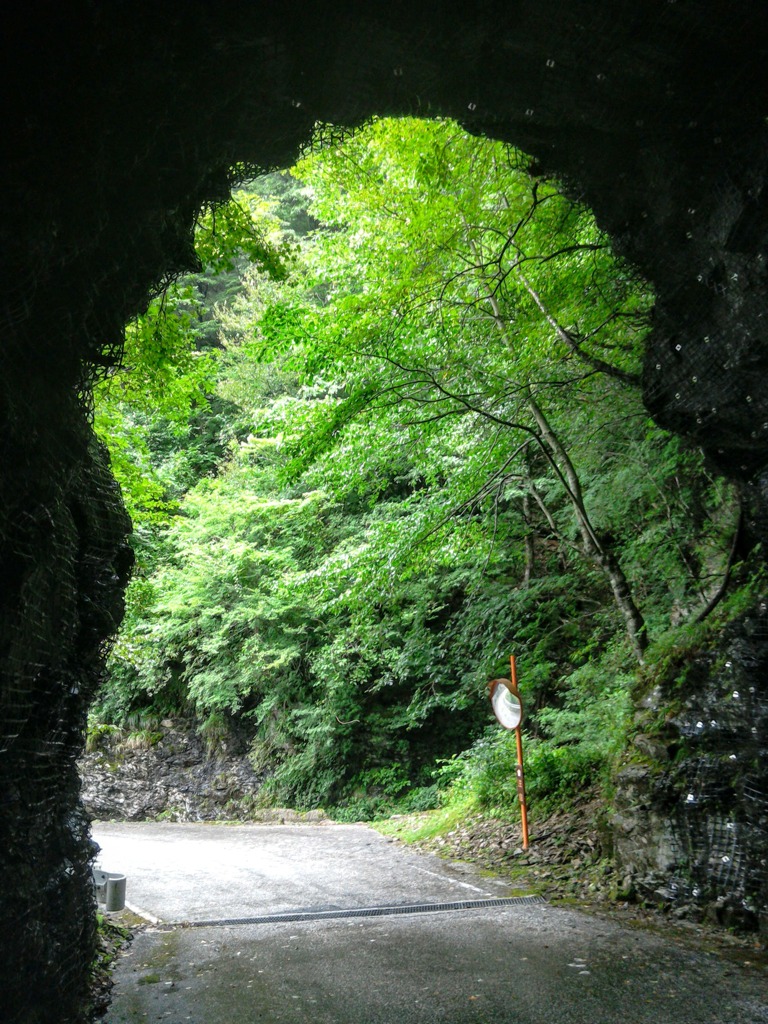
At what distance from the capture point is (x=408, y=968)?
4863mm

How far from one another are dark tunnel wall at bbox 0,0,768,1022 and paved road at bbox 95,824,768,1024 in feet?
2.82

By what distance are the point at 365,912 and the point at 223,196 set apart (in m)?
5.82

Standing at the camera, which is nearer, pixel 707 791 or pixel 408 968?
pixel 408 968

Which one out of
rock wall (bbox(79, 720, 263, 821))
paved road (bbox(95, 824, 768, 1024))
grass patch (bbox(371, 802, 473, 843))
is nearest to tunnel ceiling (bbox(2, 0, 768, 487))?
paved road (bbox(95, 824, 768, 1024))

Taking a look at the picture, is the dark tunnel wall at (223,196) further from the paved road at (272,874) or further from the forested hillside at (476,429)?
the paved road at (272,874)

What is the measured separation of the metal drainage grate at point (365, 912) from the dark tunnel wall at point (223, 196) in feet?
4.61

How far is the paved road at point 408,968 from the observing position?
4086 millimetres

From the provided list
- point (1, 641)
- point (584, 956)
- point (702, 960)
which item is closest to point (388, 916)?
point (584, 956)

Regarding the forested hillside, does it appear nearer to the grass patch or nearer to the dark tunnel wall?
the grass patch

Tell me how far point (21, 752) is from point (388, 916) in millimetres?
4055

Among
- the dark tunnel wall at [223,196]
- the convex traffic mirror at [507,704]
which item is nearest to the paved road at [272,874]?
the convex traffic mirror at [507,704]

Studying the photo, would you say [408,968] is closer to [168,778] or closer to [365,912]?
[365,912]

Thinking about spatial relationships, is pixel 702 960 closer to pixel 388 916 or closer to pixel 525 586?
pixel 388 916

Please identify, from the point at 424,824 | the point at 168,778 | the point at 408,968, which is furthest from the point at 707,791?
the point at 168,778
